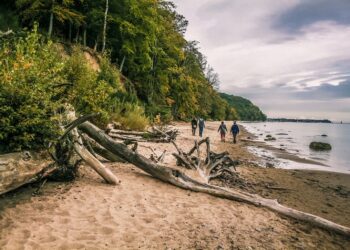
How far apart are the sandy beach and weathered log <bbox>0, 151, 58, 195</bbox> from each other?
34 centimetres

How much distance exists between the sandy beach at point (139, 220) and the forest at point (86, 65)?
134cm

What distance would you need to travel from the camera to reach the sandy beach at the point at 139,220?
13.9ft

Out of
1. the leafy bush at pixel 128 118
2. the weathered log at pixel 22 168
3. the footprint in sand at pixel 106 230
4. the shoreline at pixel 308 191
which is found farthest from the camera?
the leafy bush at pixel 128 118

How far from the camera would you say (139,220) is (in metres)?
4.97

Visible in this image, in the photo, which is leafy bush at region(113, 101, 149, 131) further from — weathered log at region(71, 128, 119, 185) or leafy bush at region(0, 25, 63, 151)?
leafy bush at region(0, 25, 63, 151)

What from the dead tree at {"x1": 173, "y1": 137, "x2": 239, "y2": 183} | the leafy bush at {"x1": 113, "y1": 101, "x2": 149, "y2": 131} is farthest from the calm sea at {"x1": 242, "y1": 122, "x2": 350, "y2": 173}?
the leafy bush at {"x1": 113, "y1": 101, "x2": 149, "y2": 131}

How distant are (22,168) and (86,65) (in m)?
8.32

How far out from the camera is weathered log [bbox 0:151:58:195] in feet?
15.9

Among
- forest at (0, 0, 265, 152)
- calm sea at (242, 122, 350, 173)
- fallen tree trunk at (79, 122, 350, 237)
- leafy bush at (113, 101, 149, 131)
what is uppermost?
forest at (0, 0, 265, 152)

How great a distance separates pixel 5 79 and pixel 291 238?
6.18 metres

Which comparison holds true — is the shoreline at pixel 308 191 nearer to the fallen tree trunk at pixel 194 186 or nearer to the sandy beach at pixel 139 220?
the sandy beach at pixel 139 220

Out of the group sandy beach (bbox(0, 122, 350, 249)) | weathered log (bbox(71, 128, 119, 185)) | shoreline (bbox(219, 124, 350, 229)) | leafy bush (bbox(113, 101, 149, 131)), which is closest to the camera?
sandy beach (bbox(0, 122, 350, 249))

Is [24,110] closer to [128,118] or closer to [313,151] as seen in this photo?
[128,118]

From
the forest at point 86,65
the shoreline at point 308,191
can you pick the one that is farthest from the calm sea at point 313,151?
the forest at point 86,65
